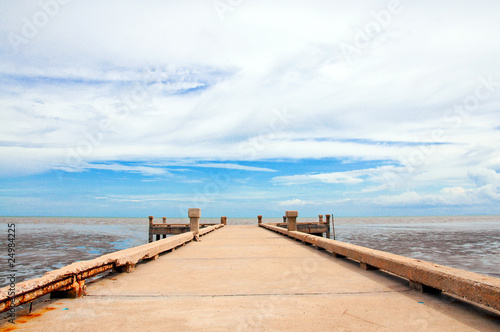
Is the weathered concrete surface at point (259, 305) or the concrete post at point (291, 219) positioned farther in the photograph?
the concrete post at point (291, 219)

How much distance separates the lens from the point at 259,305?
13.0 feet

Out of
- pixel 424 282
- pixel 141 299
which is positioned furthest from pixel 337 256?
pixel 141 299

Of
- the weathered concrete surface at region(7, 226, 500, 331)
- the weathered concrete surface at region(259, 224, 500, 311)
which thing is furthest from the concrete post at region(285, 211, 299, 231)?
the weathered concrete surface at region(7, 226, 500, 331)

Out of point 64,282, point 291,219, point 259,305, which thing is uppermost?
point 291,219

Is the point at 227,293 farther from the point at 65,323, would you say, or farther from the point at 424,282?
the point at 424,282

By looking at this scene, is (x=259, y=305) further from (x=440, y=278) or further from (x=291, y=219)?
(x=291, y=219)

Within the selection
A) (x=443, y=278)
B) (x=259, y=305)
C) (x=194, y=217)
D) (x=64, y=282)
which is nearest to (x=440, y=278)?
(x=443, y=278)

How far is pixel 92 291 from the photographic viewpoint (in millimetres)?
4668

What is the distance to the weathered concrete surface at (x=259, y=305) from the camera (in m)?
3.27

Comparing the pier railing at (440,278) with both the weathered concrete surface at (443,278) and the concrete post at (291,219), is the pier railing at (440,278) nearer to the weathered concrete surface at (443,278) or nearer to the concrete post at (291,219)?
the weathered concrete surface at (443,278)

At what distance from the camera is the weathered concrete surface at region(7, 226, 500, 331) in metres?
3.27

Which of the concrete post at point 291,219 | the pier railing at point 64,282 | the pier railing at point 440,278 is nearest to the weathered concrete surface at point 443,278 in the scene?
the pier railing at point 440,278

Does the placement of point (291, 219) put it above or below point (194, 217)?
below

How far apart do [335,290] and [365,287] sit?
49cm
